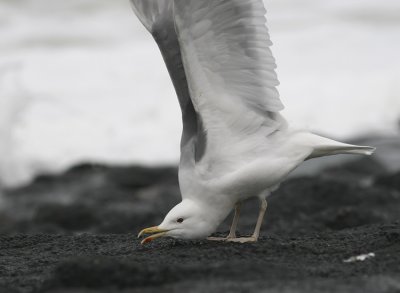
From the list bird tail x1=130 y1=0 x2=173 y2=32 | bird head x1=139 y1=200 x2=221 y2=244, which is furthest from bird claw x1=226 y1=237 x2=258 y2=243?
bird tail x1=130 y1=0 x2=173 y2=32

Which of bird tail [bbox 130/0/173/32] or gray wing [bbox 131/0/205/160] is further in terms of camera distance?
bird tail [bbox 130/0/173/32]

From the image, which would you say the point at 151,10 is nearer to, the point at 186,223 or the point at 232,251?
the point at 186,223

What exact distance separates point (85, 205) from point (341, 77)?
13.3 m

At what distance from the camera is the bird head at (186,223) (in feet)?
21.4

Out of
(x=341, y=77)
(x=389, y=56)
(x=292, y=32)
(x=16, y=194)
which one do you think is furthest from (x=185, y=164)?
(x=292, y=32)

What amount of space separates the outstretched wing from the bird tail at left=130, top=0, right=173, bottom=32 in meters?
0.58

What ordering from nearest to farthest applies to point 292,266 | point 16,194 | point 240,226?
point 292,266 → point 240,226 → point 16,194

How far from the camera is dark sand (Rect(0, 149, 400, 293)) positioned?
209 inches

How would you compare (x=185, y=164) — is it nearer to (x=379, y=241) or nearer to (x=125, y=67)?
(x=379, y=241)

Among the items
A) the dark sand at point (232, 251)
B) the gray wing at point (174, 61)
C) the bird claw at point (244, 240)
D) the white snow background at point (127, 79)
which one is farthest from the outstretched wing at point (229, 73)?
the white snow background at point (127, 79)

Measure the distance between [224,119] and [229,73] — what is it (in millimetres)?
347

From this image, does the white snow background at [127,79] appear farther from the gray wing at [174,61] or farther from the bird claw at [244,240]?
the bird claw at [244,240]

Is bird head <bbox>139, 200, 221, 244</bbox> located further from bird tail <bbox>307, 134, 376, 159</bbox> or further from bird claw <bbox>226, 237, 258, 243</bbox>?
bird tail <bbox>307, 134, 376, 159</bbox>

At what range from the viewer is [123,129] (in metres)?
22.4
